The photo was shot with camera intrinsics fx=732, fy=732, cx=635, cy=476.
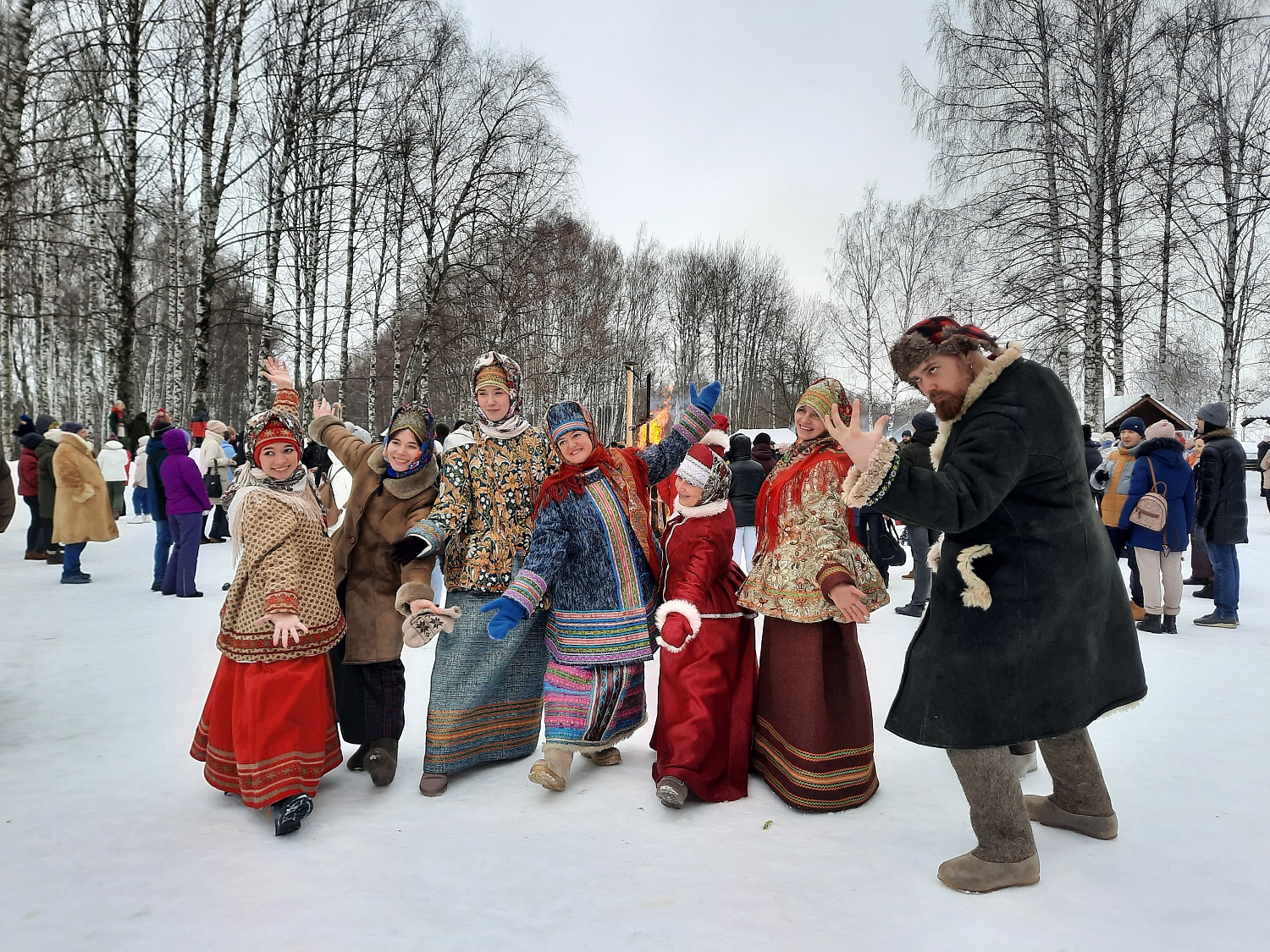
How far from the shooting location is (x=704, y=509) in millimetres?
3270

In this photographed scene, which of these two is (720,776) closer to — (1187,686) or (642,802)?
(642,802)

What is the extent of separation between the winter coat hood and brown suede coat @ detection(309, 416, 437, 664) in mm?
5154

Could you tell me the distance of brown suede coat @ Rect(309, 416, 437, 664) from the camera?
3311 mm

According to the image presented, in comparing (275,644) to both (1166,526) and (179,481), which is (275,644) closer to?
(179,481)

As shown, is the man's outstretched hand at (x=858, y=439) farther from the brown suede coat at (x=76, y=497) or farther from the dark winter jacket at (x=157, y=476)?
the brown suede coat at (x=76, y=497)

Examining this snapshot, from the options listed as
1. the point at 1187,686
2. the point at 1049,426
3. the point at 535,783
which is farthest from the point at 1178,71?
the point at 535,783

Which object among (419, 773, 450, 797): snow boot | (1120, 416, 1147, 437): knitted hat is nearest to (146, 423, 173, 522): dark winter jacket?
(419, 773, 450, 797): snow boot

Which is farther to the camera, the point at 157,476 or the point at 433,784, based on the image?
the point at 157,476

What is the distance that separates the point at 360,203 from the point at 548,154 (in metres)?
5.01

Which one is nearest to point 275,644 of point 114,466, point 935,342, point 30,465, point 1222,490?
point 935,342

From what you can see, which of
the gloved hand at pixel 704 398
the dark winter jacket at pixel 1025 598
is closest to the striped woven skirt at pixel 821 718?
the dark winter jacket at pixel 1025 598

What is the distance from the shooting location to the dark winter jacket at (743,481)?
27.8 feet

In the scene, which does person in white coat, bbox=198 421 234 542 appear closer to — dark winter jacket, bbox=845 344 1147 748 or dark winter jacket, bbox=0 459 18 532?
dark winter jacket, bbox=0 459 18 532

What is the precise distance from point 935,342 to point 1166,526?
17.5ft
